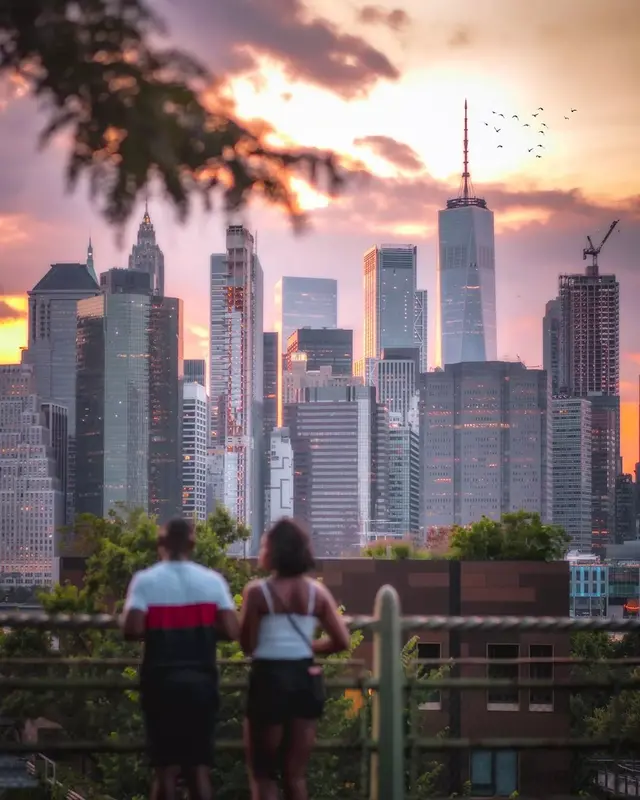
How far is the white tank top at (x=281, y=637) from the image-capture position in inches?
270

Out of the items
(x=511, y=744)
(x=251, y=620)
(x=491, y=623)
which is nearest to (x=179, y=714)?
(x=251, y=620)

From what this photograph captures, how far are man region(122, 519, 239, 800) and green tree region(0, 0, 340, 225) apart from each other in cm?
170

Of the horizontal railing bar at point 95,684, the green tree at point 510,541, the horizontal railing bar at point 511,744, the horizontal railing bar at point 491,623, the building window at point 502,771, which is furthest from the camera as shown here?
the green tree at point 510,541

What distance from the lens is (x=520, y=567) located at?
1523 inches

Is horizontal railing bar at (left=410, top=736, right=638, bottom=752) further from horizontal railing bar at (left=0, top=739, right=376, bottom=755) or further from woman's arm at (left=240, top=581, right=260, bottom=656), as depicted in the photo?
woman's arm at (left=240, top=581, right=260, bottom=656)

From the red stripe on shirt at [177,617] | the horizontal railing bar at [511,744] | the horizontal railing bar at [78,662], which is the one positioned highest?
the red stripe on shirt at [177,617]

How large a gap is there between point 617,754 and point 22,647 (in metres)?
20.2

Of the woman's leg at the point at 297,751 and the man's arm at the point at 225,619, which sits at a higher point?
the man's arm at the point at 225,619

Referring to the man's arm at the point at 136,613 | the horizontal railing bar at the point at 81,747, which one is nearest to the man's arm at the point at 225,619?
the man's arm at the point at 136,613

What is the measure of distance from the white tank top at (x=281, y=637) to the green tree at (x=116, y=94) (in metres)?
2.04

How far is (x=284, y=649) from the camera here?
6867 mm

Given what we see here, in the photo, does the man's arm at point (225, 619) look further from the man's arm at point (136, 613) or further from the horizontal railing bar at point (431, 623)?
the horizontal railing bar at point (431, 623)

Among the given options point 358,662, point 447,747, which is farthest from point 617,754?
point 358,662

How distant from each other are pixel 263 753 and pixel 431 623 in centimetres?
115
